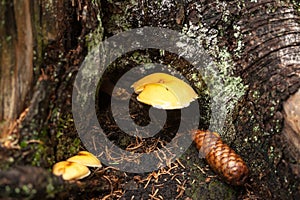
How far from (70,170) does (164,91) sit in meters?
0.67

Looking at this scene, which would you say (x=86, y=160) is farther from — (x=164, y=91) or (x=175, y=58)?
(x=175, y=58)

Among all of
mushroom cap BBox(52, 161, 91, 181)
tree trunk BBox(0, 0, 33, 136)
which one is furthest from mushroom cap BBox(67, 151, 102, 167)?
tree trunk BBox(0, 0, 33, 136)

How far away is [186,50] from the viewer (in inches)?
98.3

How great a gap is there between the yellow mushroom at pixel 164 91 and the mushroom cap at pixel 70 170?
0.52 metres

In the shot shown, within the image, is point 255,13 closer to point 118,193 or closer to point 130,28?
point 130,28

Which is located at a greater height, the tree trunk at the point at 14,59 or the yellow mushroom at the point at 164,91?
the tree trunk at the point at 14,59

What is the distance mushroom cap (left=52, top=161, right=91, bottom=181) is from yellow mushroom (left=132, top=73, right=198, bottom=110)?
0.52 metres

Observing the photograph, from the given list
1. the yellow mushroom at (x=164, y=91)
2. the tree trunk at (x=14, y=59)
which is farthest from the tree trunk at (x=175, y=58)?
the yellow mushroom at (x=164, y=91)

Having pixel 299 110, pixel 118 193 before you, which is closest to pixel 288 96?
pixel 299 110

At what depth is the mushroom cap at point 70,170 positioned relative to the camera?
1883mm

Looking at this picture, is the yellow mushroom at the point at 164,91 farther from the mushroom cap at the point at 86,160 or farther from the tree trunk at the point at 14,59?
the tree trunk at the point at 14,59

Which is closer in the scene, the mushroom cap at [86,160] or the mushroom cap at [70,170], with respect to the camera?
the mushroom cap at [70,170]

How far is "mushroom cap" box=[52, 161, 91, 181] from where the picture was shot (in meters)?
1.88

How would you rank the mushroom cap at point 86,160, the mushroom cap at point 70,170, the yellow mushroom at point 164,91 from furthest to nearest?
the yellow mushroom at point 164,91 < the mushroom cap at point 86,160 < the mushroom cap at point 70,170
